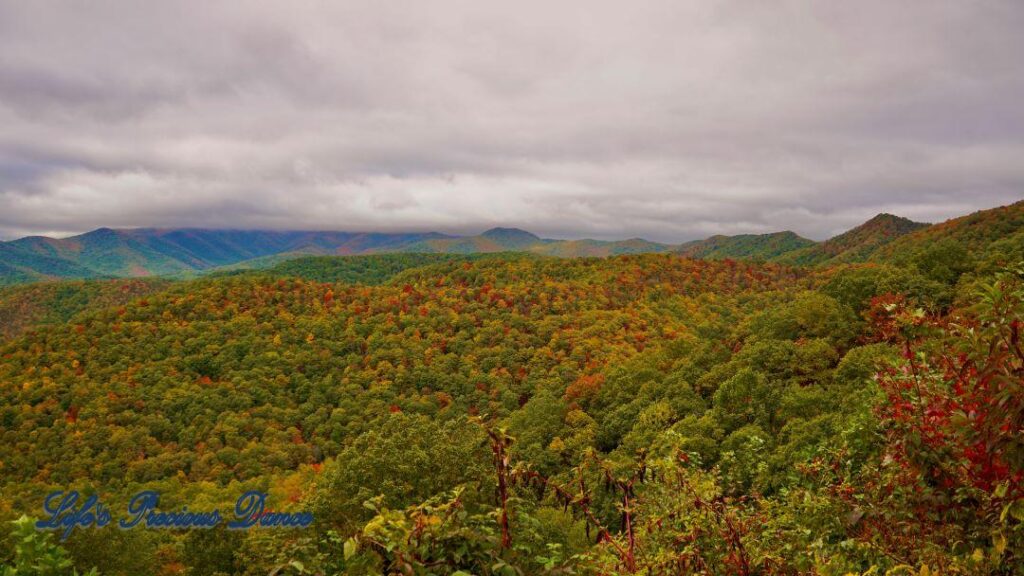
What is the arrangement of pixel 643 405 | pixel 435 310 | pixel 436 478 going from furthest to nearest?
pixel 435 310
pixel 643 405
pixel 436 478

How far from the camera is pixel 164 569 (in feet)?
108

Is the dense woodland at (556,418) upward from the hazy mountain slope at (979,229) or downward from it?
downward

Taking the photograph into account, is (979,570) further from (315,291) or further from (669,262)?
(669,262)

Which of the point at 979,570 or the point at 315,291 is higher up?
the point at 979,570

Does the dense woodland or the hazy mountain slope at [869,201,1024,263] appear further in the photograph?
the hazy mountain slope at [869,201,1024,263]

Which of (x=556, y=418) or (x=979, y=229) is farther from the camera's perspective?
(x=979, y=229)

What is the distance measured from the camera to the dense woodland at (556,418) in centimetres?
502

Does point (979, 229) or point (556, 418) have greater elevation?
point (979, 229)

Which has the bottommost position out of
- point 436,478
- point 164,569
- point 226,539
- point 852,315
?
point 164,569

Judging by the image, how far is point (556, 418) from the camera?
190 feet

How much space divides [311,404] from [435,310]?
39.0 m

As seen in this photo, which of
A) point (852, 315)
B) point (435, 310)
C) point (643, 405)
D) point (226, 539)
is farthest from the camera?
point (435, 310)

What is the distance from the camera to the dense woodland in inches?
198

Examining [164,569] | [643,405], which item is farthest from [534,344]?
[164,569]
